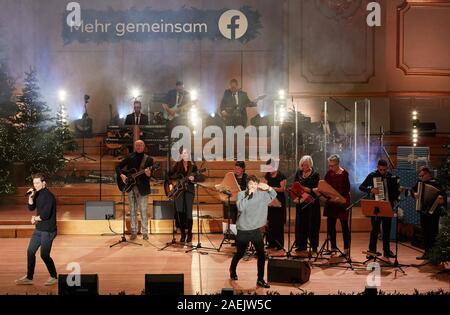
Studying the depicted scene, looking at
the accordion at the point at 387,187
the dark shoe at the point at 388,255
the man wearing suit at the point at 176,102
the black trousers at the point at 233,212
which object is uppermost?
the man wearing suit at the point at 176,102

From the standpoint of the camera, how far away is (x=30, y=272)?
8.94m

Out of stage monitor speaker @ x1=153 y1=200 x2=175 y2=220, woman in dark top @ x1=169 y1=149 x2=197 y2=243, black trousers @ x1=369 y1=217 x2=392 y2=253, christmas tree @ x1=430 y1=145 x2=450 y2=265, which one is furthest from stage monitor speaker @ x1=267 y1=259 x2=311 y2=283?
stage monitor speaker @ x1=153 y1=200 x2=175 y2=220

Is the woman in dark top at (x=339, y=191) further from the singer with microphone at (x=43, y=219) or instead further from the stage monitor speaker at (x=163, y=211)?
the singer with microphone at (x=43, y=219)

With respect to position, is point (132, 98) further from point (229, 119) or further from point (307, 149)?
point (307, 149)

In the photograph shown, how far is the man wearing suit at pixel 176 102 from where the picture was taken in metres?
16.2

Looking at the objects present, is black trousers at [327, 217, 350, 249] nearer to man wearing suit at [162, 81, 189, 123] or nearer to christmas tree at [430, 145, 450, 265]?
christmas tree at [430, 145, 450, 265]

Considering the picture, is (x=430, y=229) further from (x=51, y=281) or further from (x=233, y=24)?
(x=233, y=24)

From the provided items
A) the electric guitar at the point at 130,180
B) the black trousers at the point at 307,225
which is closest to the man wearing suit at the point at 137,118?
the electric guitar at the point at 130,180

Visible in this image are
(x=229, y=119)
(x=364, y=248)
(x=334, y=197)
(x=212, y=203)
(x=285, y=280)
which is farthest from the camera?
(x=229, y=119)

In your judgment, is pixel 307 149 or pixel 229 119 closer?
pixel 307 149

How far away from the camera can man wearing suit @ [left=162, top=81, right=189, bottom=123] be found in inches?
640

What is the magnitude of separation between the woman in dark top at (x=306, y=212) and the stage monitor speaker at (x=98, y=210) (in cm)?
373
